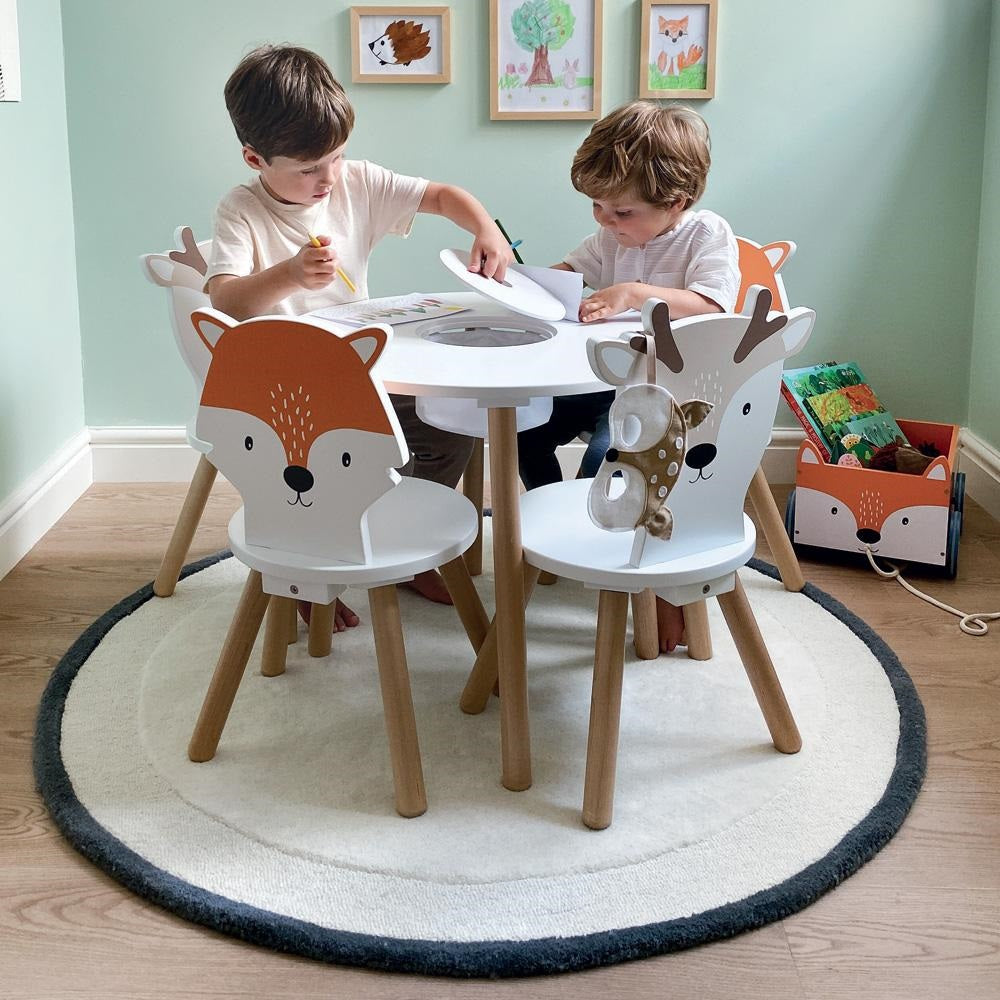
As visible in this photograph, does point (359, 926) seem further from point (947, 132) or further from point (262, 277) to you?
point (947, 132)

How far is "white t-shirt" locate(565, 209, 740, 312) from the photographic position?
1.83 metres

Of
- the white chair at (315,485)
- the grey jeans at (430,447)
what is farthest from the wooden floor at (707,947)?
the grey jeans at (430,447)

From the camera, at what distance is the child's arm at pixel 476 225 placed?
181 centimetres

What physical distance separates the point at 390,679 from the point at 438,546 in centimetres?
18

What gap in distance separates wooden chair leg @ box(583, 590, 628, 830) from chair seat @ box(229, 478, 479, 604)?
0.72 ft

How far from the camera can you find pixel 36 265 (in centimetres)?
245

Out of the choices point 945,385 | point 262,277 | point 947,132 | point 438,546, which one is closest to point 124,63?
point 262,277

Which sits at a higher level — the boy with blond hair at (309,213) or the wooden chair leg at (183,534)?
the boy with blond hair at (309,213)

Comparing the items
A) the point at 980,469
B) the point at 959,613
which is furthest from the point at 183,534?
the point at 980,469

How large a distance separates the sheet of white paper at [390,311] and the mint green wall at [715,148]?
2.46 ft

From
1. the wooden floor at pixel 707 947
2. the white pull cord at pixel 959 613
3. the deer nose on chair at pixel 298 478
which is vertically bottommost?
the wooden floor at pixel 707 947

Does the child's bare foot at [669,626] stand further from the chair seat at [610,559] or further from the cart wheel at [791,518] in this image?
the cart wheel at [791,518]

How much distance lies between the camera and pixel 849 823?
1.45 metres

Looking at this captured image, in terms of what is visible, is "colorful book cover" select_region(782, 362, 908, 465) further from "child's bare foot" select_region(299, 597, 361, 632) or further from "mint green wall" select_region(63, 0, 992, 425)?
"child's bare foot" select_region(299, 597, 361, 632)
